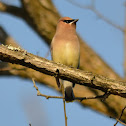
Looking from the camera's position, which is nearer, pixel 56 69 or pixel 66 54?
pixel 56 69

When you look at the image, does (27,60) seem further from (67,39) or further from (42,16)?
(42,16)

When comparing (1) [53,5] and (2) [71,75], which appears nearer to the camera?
(2) [71,75]

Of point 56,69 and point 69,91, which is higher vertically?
point 69,91

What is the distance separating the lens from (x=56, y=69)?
12.7ft

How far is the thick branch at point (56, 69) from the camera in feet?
12.3

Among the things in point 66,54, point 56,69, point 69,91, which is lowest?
point 56,69

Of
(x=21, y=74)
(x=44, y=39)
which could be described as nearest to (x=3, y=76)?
(x=21, y=74)

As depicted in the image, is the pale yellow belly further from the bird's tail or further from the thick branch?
the thick branch

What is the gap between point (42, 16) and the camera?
7.45m

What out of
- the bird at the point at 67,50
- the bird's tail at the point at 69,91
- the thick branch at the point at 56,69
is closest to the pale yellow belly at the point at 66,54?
the bird at the point at 67,50

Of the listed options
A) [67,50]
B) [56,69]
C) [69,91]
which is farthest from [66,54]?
[56,69]

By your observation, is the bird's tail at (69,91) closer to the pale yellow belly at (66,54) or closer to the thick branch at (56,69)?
the pale yellow belly at (66,54)

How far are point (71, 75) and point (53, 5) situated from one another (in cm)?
416

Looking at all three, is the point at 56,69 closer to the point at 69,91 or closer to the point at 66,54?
the point at 66,54
